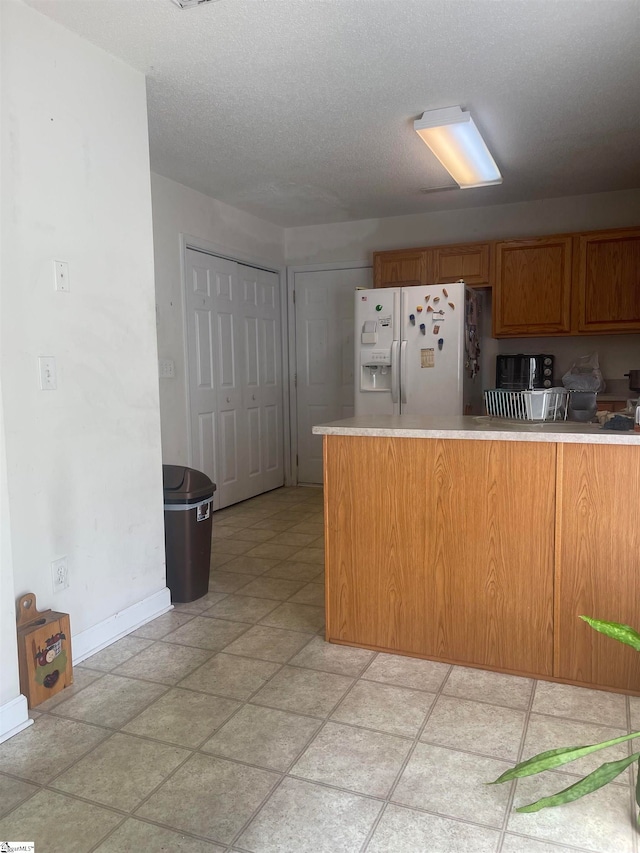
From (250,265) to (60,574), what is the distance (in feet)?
11.6

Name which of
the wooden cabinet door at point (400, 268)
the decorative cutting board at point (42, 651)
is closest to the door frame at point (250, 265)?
the wooden cabinet door at point (400, 268)

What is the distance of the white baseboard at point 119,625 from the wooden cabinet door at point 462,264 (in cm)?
337

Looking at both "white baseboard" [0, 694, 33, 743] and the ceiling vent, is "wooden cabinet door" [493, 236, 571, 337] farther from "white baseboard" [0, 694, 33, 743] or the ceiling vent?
"white baseboard" [0, 694, 33, 743]

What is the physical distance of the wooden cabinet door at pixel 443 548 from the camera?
7.32 ft

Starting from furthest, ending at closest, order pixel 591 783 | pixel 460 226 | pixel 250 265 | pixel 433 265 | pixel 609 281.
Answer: pixel 250 265, pixel 460 226, pixel 433 265, pixel 609 281, pixel 591 783

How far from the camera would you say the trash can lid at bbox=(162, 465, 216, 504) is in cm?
301

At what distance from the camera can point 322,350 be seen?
5.83 m

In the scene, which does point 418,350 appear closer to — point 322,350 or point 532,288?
point 532,288

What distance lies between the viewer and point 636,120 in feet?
10.9

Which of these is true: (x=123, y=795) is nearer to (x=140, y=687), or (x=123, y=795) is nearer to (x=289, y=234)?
(x=140, y=687)

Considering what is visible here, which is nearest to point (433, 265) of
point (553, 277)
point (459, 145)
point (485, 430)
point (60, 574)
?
point (553, 277)

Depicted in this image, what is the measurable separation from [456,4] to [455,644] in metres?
2.37

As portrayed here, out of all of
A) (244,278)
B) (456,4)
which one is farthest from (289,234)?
(456,4)

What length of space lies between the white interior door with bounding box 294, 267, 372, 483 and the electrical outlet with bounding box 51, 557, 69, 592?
368 centimetres
